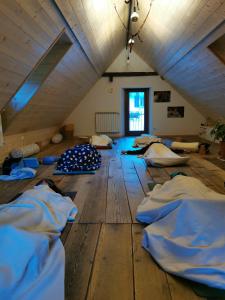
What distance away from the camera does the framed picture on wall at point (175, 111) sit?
8938 millimetres

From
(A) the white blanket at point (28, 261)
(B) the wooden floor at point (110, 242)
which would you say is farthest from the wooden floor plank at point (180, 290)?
(A) the white blanket at point (28, 261)

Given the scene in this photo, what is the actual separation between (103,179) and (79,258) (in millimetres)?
1912

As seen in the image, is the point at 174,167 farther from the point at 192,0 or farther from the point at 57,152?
the point at 57,152

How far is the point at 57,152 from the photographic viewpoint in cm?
582

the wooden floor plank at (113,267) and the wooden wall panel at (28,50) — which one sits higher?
the wooden wall panel at (28,50)

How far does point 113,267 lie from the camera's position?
5.24 ft

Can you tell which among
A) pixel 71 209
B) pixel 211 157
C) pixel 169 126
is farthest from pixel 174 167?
pixel 169 126

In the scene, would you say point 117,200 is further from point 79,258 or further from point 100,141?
point 100,141

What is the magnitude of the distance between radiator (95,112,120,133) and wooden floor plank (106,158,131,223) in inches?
202

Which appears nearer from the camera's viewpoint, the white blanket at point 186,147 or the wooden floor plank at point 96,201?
the wooden floor plank at point 96,201

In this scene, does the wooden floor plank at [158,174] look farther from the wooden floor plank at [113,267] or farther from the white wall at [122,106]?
the white wall at [122,106]

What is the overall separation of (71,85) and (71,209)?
4.38 m

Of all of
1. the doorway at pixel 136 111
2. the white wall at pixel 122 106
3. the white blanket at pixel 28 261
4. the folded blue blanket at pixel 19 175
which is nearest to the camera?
the white blanket at pixel 28 261

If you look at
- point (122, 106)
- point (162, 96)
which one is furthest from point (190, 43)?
point (122, 106)
